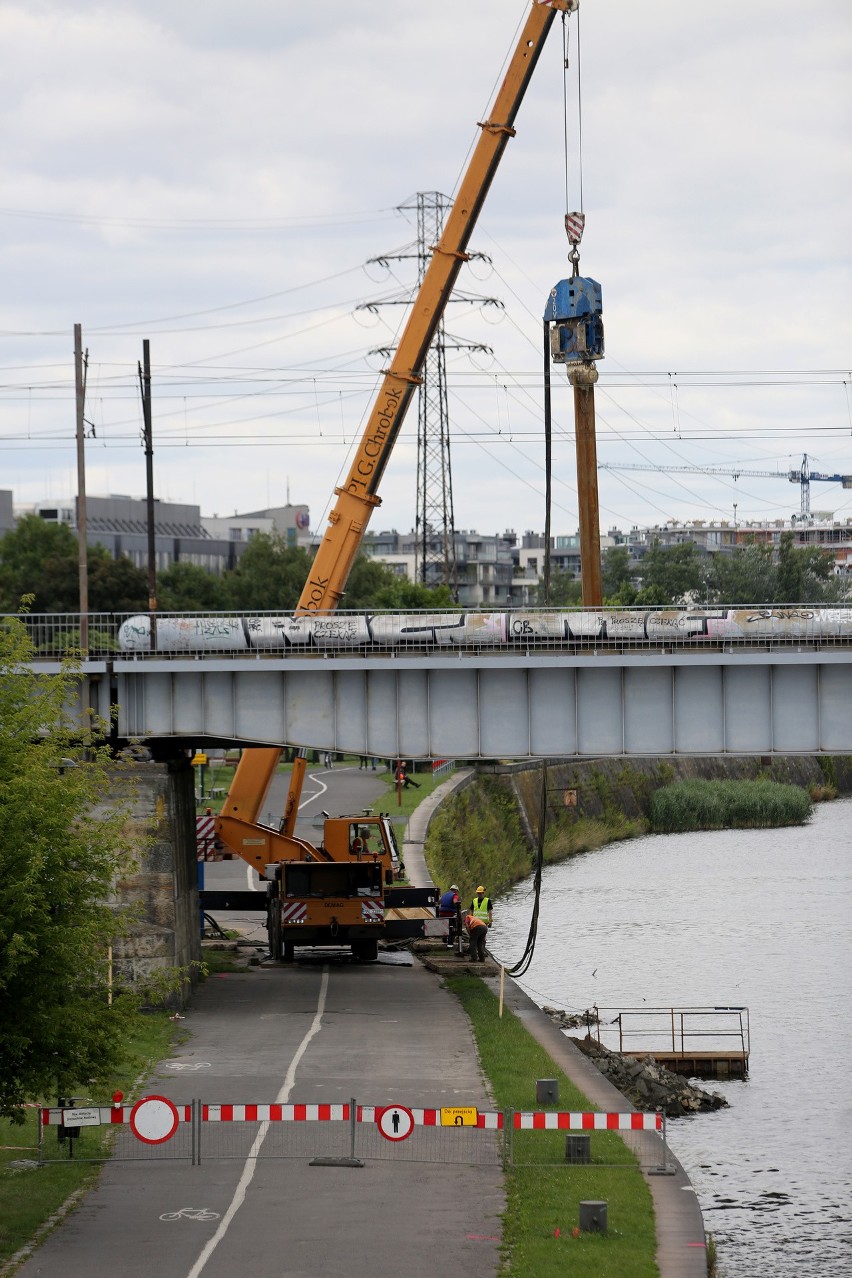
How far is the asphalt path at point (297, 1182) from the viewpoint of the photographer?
58.6 feet

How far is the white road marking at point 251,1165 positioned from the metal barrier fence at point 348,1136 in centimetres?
9

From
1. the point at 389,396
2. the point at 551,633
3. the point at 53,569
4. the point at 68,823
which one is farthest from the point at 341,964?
the point at 53,569

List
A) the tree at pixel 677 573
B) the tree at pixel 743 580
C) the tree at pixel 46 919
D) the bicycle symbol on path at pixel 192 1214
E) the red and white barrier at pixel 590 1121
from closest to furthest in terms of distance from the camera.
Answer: the tree at pixel 46 919, the bicycle symbol on path at pixel 192 1214, the red and white barrier at pixel 590 1121, the tree at pixel 743 580, the tree at pixel 677 573

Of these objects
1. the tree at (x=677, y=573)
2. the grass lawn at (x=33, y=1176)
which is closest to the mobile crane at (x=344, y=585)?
the grass lawn at (x=33, y=1176)

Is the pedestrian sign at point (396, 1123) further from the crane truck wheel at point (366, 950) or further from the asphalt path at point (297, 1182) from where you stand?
the crane truck wheel at point (366, 950)

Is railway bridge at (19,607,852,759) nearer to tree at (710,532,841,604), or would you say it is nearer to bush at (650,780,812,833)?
bush at (650,780,812,833)

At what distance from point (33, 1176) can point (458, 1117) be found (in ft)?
17.5

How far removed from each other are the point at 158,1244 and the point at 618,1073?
1500 centimetres

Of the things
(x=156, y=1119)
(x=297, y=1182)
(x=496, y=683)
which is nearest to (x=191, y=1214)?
(x=156, y=1119)

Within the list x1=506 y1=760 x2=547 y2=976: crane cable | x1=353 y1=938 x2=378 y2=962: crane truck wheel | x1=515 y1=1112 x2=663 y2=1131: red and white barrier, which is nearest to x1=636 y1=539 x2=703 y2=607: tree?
x1=506 y1=760 x2=547 y2=976: crane cable

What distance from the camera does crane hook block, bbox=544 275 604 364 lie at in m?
44.1

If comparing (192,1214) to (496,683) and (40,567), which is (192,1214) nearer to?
(496,683)

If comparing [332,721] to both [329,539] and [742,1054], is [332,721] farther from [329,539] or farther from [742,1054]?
[742,1054]

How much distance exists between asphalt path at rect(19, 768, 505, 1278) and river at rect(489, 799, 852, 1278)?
474cm
